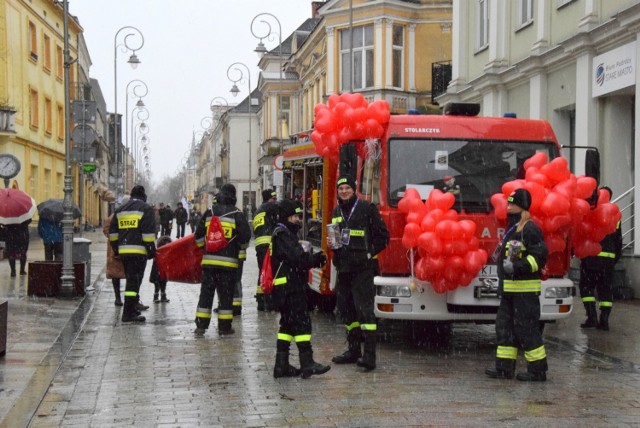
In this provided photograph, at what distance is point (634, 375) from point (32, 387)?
561 cm

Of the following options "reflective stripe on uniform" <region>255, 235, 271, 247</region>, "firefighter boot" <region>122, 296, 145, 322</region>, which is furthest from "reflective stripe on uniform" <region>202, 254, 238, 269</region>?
"firefighter boot" <region>122, 296, 145, 322</region>

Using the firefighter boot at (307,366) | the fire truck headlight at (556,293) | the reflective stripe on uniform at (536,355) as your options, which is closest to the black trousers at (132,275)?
the firefighter boot at (307,366)

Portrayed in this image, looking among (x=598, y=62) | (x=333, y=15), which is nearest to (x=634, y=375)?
(x=598, y=62)

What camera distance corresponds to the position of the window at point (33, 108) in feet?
129

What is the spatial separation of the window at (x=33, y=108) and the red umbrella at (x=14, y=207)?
66.7 ft

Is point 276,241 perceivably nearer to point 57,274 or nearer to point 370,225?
point 370,225

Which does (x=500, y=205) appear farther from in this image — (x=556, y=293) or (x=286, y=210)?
(x=286, y=210)

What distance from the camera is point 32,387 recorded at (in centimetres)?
824

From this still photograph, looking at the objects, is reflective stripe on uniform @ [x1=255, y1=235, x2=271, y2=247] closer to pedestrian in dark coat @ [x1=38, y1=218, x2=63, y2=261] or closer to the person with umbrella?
pedestrian in dark coat @ [x1=38, y1=218, x2=63, y2=261]

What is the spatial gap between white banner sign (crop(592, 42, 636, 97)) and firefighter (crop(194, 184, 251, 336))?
8.39 meters

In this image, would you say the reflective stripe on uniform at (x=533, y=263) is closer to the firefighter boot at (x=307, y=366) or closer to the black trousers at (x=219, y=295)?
the firefighter boot at (x=307, y=366)

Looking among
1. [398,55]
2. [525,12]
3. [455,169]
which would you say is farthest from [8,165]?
[398,55]

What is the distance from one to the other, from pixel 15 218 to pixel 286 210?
12596 millimetres

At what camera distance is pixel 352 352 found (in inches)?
372
